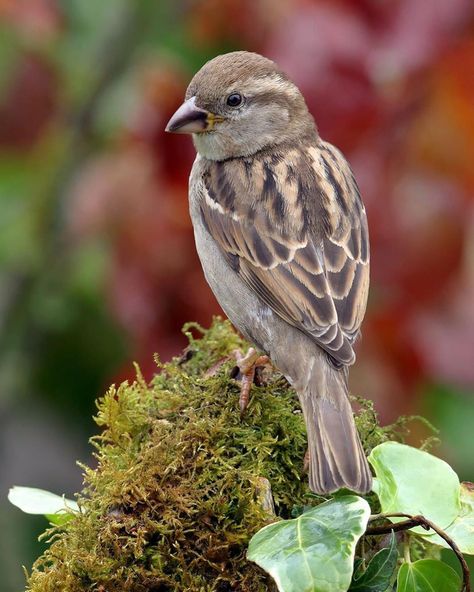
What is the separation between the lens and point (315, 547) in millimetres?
2354

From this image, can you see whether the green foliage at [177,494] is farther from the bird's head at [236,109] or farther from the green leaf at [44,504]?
the bird's head at [236,109]

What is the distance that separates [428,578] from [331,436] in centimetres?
57

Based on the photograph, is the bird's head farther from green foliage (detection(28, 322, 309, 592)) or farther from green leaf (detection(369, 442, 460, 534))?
green leaf (detection(369, 442, 460, 534))

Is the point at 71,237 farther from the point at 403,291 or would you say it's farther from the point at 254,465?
the point at 254,465

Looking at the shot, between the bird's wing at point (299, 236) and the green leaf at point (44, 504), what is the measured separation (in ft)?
3.42

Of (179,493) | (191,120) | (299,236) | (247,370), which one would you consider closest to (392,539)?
(179,493)

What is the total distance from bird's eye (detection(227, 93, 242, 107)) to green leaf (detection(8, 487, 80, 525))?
1.99 meters

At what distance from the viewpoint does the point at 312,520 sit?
2451 mm

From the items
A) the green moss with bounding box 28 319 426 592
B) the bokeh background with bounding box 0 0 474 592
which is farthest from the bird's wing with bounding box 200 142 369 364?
the green moss with bounding box 28 319 426 592

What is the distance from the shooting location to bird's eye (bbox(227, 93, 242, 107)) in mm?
4352

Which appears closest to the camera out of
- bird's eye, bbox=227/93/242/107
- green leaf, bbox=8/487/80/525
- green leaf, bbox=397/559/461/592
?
green leaf, bbox=397/559/461/592

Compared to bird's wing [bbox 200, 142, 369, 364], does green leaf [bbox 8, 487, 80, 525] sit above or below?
below

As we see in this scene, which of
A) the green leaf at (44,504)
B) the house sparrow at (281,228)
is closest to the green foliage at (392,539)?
the house sparrow at (281,228)

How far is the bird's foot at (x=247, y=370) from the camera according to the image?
10.0 ft
